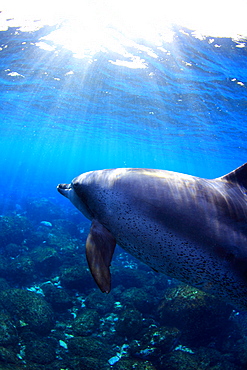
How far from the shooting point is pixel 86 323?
7.54 metres

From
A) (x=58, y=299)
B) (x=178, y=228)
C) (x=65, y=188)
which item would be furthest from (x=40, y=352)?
(x=178, y=228)

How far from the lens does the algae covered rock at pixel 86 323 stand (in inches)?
286

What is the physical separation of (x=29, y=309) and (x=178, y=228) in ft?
23.4

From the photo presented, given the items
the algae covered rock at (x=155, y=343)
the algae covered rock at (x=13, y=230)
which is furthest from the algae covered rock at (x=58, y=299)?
the algae covered rock at (x=13, y=230)

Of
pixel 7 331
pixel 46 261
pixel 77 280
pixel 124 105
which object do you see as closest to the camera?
pixel 7 331

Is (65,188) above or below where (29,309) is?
above

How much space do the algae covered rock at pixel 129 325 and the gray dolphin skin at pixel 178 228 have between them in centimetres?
535

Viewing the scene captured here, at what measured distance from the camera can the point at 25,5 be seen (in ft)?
32.5

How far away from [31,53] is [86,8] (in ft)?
19.4

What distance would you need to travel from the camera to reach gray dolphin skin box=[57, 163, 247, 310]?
2504 mm

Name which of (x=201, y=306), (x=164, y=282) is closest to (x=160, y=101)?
(x=164, y=282)

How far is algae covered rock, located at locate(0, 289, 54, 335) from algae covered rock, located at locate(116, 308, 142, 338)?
2227 mm

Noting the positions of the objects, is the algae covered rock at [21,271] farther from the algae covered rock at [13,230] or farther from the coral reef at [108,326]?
the algae covered rock at [13,230]

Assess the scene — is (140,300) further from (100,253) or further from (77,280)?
(100,253)
